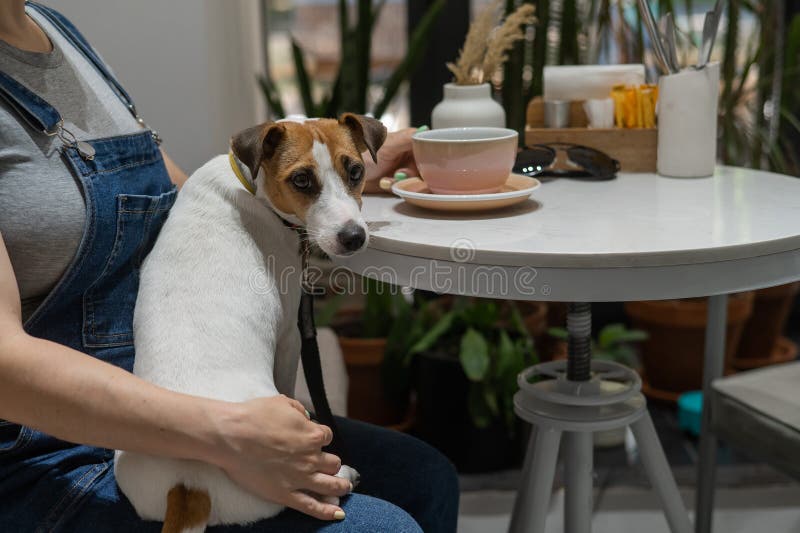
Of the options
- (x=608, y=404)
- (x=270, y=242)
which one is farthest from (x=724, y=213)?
(x=270, y=242)

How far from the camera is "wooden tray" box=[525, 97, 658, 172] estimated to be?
4.89 feet

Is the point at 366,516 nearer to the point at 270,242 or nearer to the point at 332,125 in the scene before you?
the point at 270,242

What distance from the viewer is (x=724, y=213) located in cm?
115

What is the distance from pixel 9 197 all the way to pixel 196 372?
0.30m

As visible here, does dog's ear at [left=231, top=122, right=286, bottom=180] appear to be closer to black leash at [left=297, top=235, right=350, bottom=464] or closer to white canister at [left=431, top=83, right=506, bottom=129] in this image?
black leash at [left=297, top=235, right=350, bottom=464]

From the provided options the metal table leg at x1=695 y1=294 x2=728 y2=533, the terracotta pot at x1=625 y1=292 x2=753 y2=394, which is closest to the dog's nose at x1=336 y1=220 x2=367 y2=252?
the metal table leg at x1=695 y1=294 x2=728 y2=533

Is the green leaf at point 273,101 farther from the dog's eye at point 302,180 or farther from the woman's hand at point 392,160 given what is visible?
the dog's eye at point 302,180

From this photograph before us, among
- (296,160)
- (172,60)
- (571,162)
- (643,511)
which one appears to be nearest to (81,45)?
(296,160)

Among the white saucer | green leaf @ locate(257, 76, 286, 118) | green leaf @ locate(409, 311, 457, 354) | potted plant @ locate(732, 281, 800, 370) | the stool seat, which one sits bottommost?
potted plant @ locate(732, 281, 800, 370)

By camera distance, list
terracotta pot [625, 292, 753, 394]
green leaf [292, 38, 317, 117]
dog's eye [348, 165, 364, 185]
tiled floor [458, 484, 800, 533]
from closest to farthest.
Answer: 1. dog's eye [348, 165, 364, 185]
2. tiled floor [458, 484, 800, 533]
3. green leaf [292, 38, 317, 117]
4. terracotta pot [625, 292, 753, 394]

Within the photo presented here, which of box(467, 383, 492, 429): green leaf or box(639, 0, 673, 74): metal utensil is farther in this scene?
box(467, 383, 492, 429): green leaf

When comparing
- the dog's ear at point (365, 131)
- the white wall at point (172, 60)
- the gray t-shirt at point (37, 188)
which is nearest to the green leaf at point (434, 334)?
the white wall at point (172, 60)

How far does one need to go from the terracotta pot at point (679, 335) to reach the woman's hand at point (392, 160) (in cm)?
141

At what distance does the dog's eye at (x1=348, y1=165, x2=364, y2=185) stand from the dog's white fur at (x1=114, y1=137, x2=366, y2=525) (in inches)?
1.1
